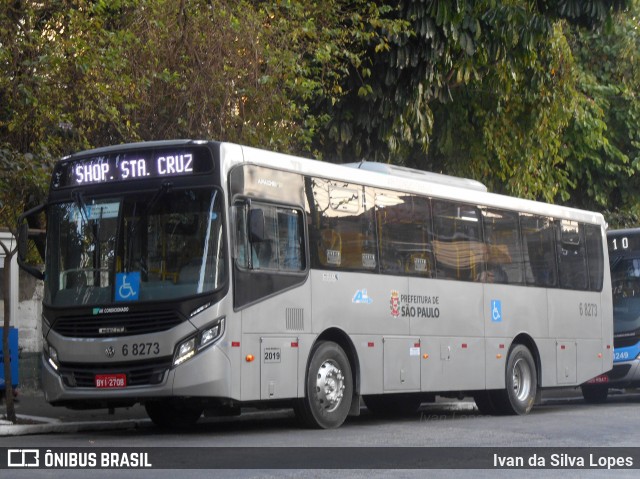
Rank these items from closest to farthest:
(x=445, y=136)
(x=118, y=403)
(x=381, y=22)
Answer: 1. (x=118, y=403)
2. (x=381, y=22)
3. (x=445, y=136)

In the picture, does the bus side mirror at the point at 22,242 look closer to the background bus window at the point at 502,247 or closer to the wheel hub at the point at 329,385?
the wheel hub at the point at 329,385

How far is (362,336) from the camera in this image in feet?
50.3

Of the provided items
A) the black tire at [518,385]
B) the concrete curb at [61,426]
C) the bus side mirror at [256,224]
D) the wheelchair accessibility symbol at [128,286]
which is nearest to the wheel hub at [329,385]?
the bus side mirror at [256,224]

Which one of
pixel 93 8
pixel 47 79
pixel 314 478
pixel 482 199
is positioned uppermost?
pixel 93 8

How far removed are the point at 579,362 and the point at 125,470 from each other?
12014 millimetres

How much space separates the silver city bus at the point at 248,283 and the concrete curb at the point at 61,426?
2.28 ft

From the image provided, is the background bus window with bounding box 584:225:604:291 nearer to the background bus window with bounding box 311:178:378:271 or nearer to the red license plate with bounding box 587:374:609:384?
the red license plate with bounding box 587:374:609:384

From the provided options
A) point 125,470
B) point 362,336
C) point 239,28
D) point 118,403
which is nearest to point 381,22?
point 239,28

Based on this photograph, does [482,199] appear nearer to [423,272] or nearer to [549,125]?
[423,272]

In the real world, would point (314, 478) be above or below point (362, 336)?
below

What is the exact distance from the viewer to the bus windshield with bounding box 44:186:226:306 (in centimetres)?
1316

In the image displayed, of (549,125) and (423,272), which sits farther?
(549,125)

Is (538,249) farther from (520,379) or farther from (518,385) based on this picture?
(518,385)

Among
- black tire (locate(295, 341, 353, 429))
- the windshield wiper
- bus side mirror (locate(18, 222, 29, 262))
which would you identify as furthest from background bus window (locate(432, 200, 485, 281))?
bus side mirror (locate(18, 222, 29, 262))
